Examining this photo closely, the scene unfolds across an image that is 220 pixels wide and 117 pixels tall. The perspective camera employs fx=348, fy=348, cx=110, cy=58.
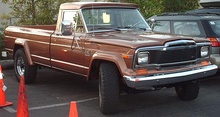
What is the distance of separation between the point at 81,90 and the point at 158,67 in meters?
2.72

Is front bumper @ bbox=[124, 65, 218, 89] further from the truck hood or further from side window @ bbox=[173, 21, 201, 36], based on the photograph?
side window @ bbox=[173, 21, 201, 36]

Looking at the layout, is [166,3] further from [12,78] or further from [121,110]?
[121,110]

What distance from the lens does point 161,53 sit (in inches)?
217

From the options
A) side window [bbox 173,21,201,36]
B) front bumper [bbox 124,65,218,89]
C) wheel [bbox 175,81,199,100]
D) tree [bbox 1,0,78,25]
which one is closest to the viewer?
front bumper [bbox 124,65,218,89]

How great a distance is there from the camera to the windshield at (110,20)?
671 cm

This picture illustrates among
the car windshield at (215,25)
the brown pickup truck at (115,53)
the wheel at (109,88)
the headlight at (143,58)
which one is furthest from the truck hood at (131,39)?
the car windshield at (215,25)

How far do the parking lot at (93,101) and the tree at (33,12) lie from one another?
10.9ft

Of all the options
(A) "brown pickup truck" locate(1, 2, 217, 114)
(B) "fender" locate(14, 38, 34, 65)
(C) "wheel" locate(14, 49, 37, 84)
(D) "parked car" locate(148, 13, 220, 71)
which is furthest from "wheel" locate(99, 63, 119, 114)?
(C) "wheel" locate(14, 49, 37, 84)

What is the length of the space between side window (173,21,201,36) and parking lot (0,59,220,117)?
4.20ft

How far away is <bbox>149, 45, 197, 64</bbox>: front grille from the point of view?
217 inches

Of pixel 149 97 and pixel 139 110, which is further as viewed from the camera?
pixel 149 97

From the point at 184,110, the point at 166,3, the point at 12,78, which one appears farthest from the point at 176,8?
the point at 184,110

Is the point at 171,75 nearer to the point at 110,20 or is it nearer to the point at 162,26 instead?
the point at 110,20

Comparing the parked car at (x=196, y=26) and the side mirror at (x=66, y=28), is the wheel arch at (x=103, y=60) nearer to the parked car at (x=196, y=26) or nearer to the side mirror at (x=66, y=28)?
the side mirror at (x=66, y=28)
